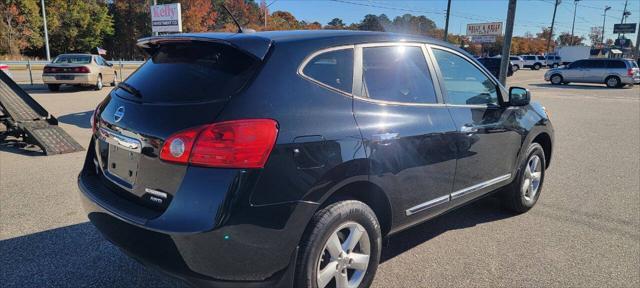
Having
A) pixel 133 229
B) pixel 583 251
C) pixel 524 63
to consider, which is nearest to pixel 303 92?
pixel 133 229

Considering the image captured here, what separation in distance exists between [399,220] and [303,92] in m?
1.19

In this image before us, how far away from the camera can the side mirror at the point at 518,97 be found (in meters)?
4.10

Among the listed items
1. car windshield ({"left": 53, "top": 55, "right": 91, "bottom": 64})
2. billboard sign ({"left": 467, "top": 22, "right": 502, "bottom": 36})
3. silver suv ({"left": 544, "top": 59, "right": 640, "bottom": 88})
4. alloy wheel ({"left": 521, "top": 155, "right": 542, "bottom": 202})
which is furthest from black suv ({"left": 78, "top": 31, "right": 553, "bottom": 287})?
billboard sign ({"left": 467, "top": 22, "right": 502, "bottom": 36})

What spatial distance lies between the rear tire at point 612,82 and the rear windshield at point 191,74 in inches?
1209

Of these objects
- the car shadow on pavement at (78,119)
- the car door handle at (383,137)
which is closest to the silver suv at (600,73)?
the car shadow on pavement at (78,119)

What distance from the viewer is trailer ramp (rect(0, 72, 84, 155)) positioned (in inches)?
275

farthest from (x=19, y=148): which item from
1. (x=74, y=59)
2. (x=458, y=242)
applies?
(x=74, y=59)

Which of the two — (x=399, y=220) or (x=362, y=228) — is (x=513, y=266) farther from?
(x=362, y=228)

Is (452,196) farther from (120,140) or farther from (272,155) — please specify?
(120,140)

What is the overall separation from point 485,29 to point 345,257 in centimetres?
5762

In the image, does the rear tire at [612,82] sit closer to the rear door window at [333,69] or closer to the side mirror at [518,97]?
the side mirror at [518,97]

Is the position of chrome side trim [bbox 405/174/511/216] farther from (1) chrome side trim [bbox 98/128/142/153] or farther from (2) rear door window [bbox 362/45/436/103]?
(1) chrome side trim [bbox 98/128/142/153]

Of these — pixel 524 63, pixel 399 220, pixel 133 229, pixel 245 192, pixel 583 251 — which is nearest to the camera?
pixel 245 192

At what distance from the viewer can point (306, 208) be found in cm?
236
